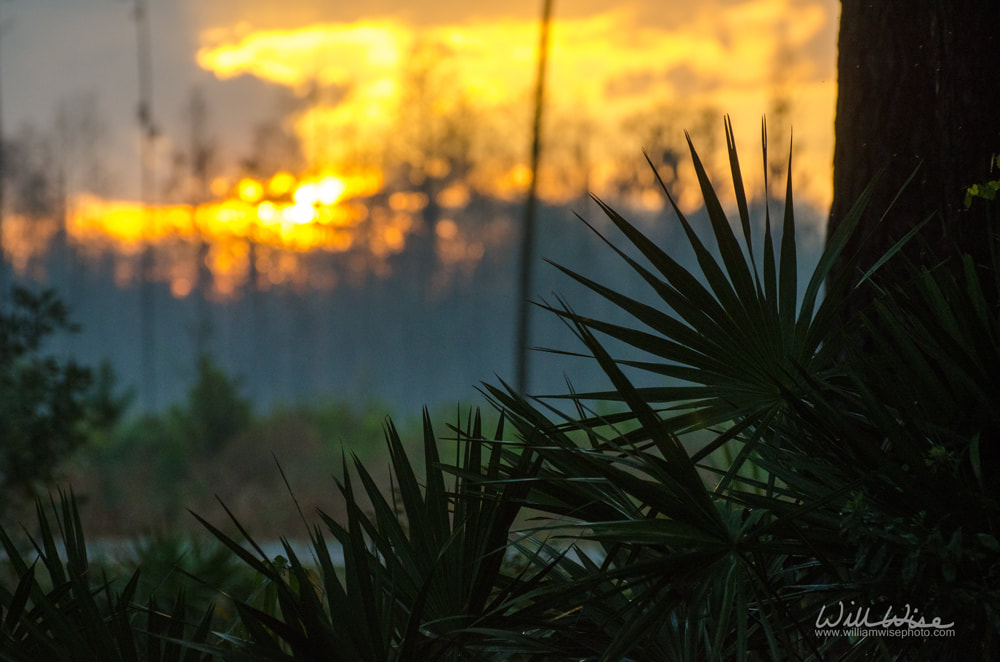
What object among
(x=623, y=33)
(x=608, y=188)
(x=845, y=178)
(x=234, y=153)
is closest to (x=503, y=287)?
(x=608, y=188)

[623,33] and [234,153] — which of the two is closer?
[623,33]

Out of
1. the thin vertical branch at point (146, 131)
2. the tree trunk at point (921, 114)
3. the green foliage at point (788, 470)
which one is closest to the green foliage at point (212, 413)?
the thin vertical branch at point (146, 131)

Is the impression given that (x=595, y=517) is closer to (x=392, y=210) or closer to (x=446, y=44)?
(x=446, y=44)

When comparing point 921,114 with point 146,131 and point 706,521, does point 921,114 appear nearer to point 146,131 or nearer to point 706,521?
point 706,521

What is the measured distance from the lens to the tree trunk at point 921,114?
9.42 feet

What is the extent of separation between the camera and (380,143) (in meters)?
35.5

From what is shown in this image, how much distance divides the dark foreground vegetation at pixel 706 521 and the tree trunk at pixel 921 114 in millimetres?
598

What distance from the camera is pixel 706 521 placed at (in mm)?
1851

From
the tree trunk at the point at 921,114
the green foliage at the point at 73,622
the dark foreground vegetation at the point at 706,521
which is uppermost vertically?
the tree trunk at the point at 921,114

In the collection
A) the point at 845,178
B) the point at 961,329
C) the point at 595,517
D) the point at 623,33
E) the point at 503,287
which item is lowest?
the point at 503,287

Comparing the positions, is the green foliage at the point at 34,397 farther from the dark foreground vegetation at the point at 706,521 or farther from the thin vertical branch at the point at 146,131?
the thin vertical branch at the point at 146,131

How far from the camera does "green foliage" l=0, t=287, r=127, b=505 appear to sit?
6.61m

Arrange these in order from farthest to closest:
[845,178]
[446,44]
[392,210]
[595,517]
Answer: [392,210] < [446,44] < [845,178] < [595,517]

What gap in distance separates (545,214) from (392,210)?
7636 mm
